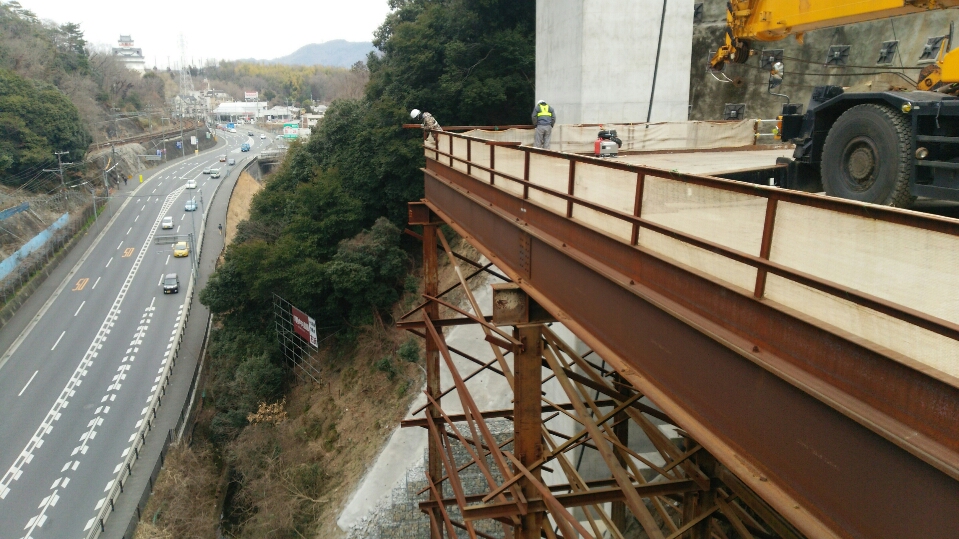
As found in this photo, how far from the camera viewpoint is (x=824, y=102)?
6.46m

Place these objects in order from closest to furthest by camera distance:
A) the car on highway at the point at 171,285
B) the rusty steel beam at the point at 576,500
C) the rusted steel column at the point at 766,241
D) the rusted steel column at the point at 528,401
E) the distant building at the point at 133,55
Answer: the rusted steel column at the point at 766,241, the rusty steel beam at the point at 576,500, the rusted steel column at the point at 528,401, the car on highway at the point at 171,285, the distant building at the point at 133,55

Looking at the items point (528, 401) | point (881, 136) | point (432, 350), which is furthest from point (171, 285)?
point (881, 136)

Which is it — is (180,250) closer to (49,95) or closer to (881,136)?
(49,95)

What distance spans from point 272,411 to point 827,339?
2489cm

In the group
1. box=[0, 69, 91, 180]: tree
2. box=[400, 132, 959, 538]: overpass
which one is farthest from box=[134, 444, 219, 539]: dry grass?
box=[0, 69, 91, 180]: tree

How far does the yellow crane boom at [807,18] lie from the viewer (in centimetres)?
686

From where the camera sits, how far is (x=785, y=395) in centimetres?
280

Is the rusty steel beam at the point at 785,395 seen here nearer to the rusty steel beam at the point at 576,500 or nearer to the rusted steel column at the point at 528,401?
the rusted steel column at the point at 528,401

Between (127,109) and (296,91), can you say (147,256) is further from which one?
(296,91)

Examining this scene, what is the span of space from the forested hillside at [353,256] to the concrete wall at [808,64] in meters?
7.45

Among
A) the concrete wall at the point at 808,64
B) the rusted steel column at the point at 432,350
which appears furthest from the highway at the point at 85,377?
the concrete wall at the point at 808,64

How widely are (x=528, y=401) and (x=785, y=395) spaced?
337 centimetres

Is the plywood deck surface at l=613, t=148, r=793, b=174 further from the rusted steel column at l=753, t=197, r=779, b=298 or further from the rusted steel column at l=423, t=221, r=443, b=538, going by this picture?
the rusted steel column at l=753, t=197, r=779, b=298

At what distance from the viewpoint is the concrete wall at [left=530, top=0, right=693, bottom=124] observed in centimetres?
1580
